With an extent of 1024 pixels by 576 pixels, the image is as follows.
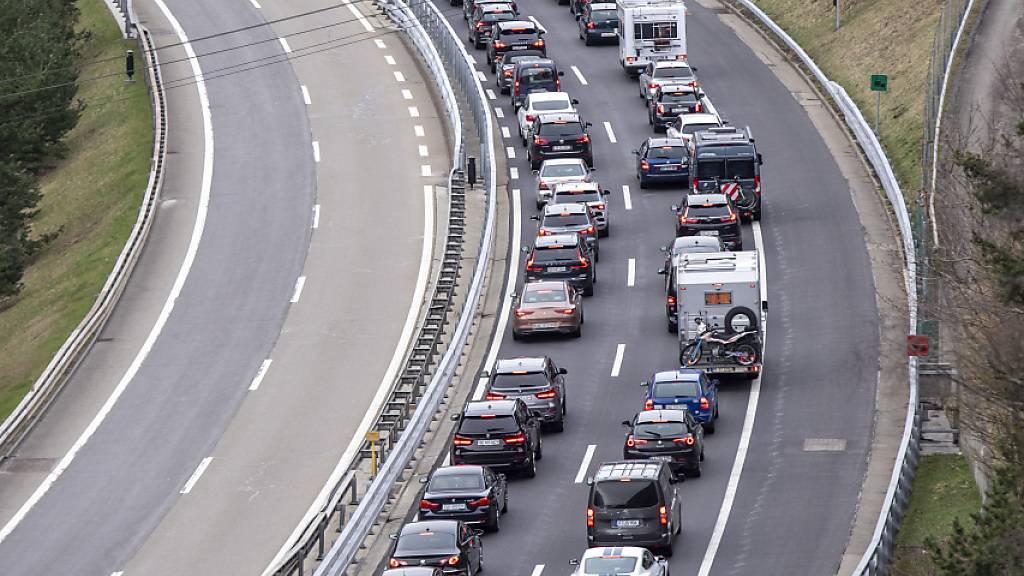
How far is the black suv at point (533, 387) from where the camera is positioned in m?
44.1

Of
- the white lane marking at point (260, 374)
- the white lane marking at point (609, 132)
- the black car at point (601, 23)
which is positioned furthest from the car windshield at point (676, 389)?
the black car at point (601, 23)

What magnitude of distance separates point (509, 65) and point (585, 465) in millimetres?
34033

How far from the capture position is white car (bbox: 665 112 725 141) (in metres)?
64.4

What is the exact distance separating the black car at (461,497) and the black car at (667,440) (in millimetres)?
3820

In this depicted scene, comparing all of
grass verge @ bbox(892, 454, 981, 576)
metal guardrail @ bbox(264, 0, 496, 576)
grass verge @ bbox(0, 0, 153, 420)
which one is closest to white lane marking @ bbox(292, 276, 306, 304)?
metal guardrail @ bbox(264, 0, 496, 576)

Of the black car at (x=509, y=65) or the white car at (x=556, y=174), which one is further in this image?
the black car at (x=509, y=65)

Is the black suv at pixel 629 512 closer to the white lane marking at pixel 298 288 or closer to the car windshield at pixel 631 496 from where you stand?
the car windshield at pixel 631 496

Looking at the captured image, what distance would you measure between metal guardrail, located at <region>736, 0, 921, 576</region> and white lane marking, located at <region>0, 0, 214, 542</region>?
19582mm

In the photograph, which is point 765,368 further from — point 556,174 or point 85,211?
point 85,211

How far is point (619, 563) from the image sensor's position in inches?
1305

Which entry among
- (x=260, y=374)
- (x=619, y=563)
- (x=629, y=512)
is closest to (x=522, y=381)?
(x=629, y=512)

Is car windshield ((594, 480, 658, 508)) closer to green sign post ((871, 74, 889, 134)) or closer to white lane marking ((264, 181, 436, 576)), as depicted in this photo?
white lane marking ((264, 181, 436, 576))

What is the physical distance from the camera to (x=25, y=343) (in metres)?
62.0

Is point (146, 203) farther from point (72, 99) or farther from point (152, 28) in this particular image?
point (152, 28)
